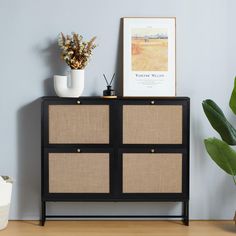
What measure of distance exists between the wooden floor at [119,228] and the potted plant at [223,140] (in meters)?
0.44

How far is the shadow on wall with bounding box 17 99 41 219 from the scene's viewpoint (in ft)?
14.1

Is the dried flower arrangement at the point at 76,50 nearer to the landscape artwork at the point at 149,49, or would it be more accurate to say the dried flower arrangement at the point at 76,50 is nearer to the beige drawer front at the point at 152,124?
the landscape artwork at the point at 149,49

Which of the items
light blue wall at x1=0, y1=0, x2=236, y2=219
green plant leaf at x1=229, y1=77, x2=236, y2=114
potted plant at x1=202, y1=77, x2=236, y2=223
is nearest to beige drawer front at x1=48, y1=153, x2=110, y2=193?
light blue wall at x1=0, y1=0, x2=236, y2=219

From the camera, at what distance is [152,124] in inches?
162

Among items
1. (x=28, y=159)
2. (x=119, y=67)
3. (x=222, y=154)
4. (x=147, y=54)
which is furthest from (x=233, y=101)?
(x=28, y=159)

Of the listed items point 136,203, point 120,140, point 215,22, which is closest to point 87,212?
point 136,203

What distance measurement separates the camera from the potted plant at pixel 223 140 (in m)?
3.98

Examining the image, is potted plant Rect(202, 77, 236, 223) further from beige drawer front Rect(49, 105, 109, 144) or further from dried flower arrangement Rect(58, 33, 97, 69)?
dried flower arrangement Rect(58, 33, 97, 69)

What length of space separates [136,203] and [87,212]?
0.38 m

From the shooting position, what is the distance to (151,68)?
13.9ft

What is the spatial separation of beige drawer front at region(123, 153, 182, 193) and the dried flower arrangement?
0.75 meters

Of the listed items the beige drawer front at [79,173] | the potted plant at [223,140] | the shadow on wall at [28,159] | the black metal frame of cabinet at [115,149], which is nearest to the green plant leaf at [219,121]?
the potted plant at [223,140]

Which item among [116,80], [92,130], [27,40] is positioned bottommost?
[92,130]

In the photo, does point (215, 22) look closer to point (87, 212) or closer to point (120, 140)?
point (120, 140)
